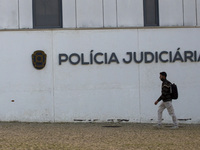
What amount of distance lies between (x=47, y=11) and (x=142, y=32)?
13.0 ft

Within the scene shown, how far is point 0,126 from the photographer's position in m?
17.5

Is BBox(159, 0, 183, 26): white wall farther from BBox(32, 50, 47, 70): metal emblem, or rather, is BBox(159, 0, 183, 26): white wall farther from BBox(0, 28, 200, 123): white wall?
BBox(32, 50, 47, 70): metal emblem

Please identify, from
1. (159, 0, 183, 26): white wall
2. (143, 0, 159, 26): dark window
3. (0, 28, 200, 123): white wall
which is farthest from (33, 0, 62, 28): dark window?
(159, 0, 183, 26): white wall

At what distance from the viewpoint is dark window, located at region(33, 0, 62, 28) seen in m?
19.7

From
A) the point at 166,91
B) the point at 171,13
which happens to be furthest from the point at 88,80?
the point at 171,13

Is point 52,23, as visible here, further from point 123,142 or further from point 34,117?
point 123,142

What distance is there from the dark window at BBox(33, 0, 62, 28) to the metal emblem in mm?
1176

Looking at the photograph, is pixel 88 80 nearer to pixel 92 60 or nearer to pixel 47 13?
pixel 92 60

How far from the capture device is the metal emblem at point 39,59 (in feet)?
63.1

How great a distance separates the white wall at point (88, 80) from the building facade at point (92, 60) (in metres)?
0.04

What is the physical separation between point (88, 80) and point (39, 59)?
→ 6.98 feet

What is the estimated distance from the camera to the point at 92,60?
63.8ft

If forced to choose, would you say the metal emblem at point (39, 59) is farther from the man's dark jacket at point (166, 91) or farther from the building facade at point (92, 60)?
the man's dark jacket at point (166, 91)

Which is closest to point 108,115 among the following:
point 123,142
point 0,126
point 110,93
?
point 110,93
